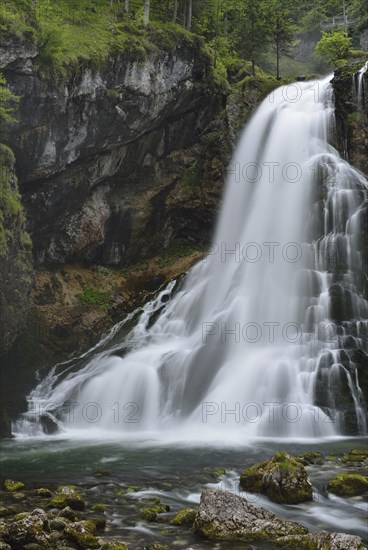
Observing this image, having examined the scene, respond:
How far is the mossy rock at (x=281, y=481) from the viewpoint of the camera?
853cm

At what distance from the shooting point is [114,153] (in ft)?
80.4

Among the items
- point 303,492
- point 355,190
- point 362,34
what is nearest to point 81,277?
point 355,190

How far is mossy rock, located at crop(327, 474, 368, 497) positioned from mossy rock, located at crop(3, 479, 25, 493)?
5.46 m

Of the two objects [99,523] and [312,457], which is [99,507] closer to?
[99,523]

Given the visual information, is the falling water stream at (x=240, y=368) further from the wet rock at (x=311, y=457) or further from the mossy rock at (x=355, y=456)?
the mossy rock at (x=355, y=456)

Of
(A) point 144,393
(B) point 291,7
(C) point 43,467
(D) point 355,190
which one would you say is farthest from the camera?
(B) point 291,7

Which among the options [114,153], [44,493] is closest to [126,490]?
[44,493]

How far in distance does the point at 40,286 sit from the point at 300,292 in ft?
37.0

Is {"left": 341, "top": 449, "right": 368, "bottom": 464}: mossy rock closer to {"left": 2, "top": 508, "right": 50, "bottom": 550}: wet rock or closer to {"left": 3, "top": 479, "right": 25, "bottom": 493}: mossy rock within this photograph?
{"left": 3, "top": 479, "right": 25, "bottom": 493}: mossy rock

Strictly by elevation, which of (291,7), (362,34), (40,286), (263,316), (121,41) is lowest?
(263,316)

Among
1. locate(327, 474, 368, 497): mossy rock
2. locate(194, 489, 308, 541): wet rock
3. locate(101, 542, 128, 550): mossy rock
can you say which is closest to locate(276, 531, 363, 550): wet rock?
locate(194, 489, 308, 541): wet rock

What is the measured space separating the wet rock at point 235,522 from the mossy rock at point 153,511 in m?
0.88

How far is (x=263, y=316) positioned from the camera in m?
19.2

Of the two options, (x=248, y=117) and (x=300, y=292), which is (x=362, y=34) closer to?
(x=248, y=117)
